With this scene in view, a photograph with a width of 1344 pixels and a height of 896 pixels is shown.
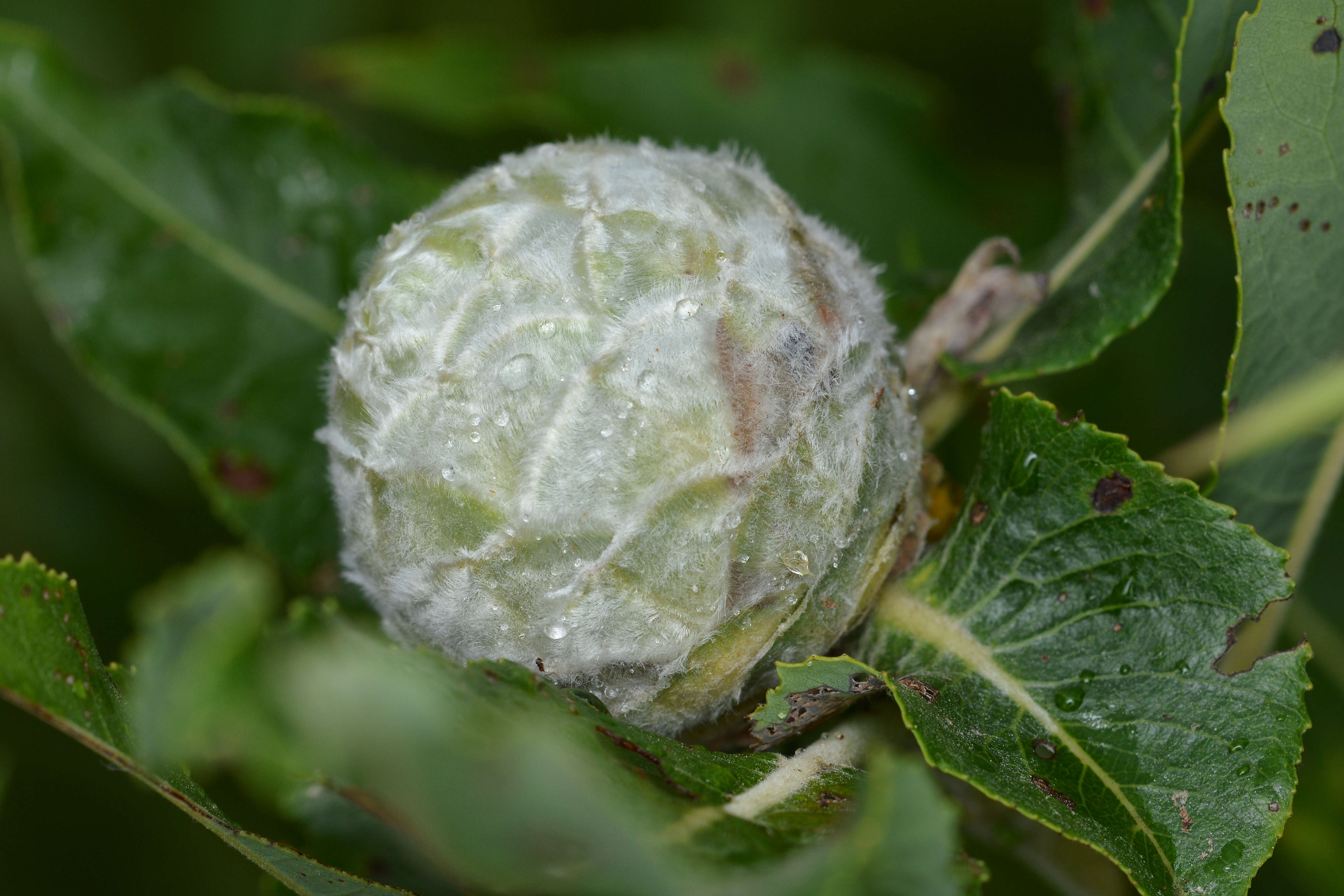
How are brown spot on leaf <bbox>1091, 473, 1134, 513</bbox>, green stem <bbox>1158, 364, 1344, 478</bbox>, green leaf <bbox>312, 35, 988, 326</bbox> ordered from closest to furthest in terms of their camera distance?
brown spot on leaf <bbox>1091, 473, 1134, 513</bbox> < green stem <bbox>1158, 364, 1344, 478</bbox> < green leaf <bbox>312, 35, 988, 326</bbox>

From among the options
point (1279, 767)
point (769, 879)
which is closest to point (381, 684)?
point (769, 879)

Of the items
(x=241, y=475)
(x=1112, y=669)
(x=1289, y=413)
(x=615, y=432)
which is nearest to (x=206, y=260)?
(x=241, y=475)

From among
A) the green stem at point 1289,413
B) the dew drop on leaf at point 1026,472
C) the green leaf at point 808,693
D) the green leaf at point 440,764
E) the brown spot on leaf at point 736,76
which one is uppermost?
the brown spot on leaf at point 736,76

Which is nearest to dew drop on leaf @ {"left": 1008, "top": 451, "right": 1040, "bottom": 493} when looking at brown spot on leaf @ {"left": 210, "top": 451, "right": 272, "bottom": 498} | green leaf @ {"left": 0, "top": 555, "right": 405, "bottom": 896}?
green leaf @ {"left": 0, "top": 555, "right": 405, "bottom": 896}

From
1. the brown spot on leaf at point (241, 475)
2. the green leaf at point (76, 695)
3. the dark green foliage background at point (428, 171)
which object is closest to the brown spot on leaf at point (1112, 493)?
the dark green foliage background at point (428, 171)

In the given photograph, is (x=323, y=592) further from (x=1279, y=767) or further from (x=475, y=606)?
(x=1279, y=767)

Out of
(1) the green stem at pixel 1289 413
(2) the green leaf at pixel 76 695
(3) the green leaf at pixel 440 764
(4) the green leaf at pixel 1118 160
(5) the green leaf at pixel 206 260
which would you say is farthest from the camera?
(5) the green leaf at pixel 206 260

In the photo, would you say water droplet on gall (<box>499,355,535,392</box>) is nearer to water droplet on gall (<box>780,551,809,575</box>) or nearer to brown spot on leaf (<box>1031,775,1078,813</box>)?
water droplet on gall (<box>780,551,809,575</box>)

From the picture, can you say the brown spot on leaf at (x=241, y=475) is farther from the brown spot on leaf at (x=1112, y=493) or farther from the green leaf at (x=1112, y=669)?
the brown spot on leaf at (x=1112, y=493)
